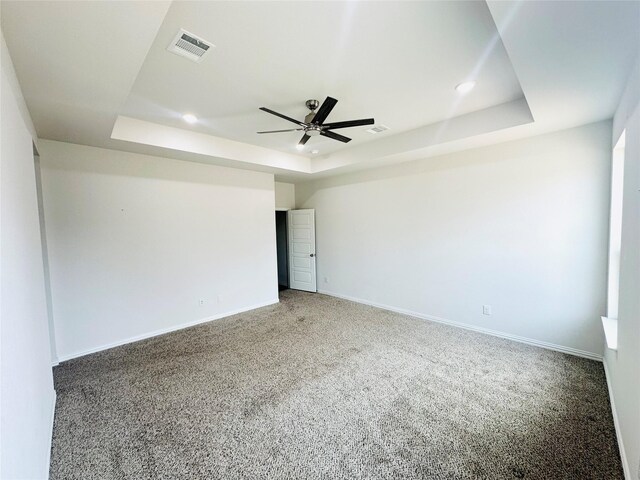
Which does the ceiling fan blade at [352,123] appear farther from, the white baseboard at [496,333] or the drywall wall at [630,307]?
the white baseboard at [496,333]

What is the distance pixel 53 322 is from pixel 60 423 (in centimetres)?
163

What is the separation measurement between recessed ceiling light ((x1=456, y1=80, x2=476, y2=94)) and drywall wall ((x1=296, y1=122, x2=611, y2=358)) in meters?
1.35

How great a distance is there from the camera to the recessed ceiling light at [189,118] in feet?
10.7

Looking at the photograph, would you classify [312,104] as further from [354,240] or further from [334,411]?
[354,240]

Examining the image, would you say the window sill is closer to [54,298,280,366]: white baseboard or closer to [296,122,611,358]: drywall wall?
[296,122,611,358]: drywall wall

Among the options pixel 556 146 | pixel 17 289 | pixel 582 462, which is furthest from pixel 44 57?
pixel 556 146

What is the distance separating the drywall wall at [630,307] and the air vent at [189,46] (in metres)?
2.90

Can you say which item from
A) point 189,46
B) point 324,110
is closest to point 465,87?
point 324,110

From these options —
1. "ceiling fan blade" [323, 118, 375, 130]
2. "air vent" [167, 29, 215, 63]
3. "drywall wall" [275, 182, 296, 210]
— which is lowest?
"drywall wall" [275, 182, 296, 210]

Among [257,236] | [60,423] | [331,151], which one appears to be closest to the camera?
[60,423]

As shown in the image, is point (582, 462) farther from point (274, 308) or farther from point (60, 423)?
point (274, 308)

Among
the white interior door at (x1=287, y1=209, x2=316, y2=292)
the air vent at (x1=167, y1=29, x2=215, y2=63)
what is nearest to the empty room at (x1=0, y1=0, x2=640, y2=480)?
the air vent at (x1=167, y1=29, x2=215, y2=63)

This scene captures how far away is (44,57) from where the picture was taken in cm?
171

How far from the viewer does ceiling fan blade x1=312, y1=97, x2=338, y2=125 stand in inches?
92.4
